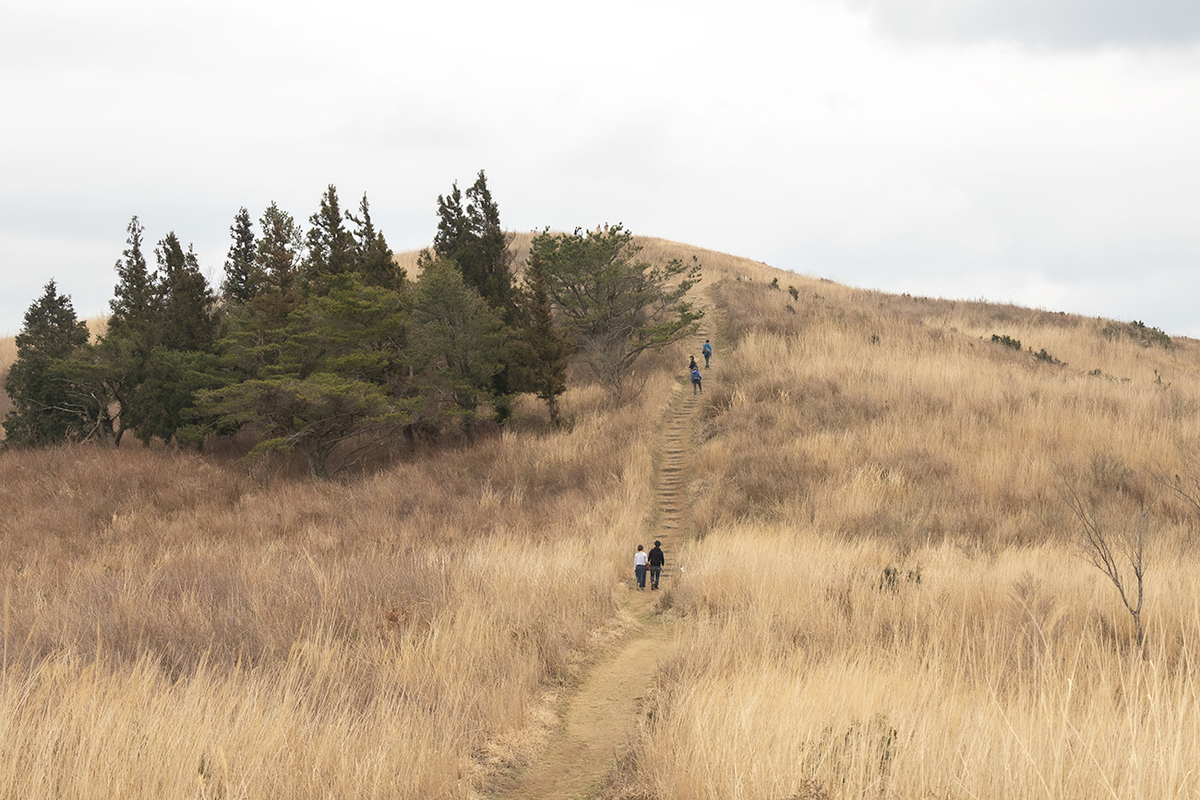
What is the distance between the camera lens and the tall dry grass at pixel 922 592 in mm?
3918

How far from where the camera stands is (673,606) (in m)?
9.38

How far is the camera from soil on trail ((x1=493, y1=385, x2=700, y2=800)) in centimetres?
514

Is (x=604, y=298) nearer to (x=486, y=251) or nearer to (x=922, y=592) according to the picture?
(x=486, y=251)

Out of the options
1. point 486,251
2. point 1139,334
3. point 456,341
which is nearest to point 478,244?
point 486,251

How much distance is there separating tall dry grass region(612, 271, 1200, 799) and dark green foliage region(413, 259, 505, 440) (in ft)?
24.7

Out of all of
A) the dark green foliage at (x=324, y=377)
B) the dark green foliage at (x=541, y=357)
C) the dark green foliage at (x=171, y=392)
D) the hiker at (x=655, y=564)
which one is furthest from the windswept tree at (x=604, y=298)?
the hiker at (x=655, y=564)

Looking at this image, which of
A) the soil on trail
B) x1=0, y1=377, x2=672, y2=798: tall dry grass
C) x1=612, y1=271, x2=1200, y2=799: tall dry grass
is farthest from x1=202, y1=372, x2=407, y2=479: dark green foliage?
the soil on trail

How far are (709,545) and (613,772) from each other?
22.4ft

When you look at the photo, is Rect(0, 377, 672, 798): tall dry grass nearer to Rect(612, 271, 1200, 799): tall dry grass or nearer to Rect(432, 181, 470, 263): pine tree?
Rect(612, 271, 1200, 799): tall dry grass

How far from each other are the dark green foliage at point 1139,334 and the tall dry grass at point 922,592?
9.19 meters

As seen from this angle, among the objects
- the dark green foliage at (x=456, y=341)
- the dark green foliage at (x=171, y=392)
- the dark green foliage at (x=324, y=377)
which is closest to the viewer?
the dark green foliage at (x=324, y=377)

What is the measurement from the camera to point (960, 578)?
8305 millimetres

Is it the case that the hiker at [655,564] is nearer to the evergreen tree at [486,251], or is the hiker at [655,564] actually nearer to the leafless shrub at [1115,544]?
the leafless shrub at [1115,544]

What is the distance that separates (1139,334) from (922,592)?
1413 inches
